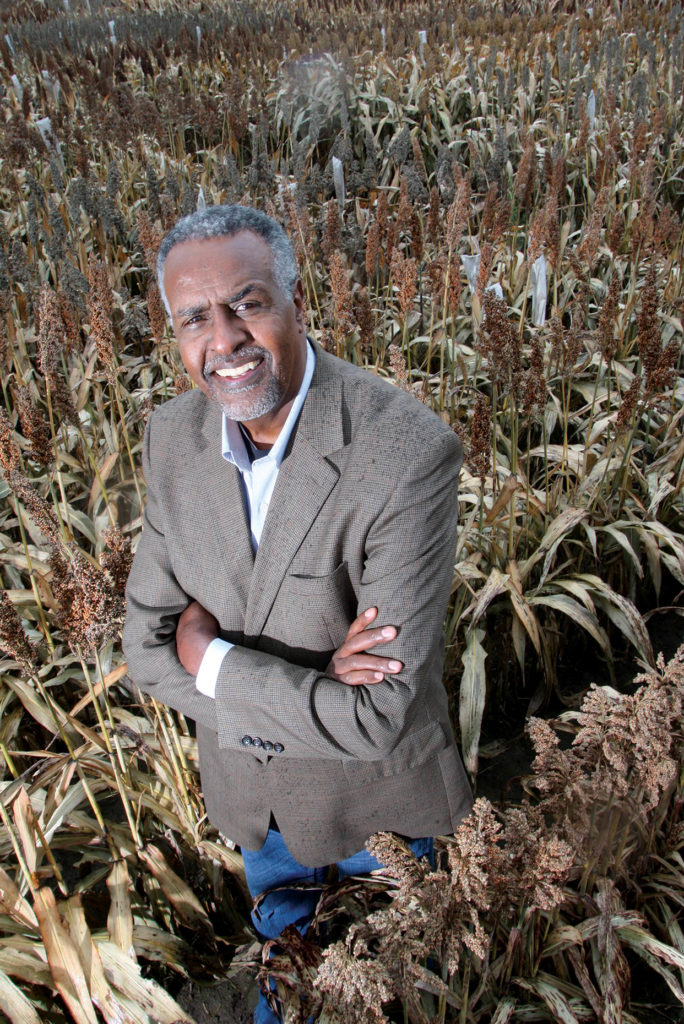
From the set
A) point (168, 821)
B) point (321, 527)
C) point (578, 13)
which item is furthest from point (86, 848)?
point (578, 13)

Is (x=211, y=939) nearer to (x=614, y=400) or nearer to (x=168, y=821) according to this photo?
(x=168, y=821)

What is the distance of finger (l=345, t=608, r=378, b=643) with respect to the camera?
138 cm

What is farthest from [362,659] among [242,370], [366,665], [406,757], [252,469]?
[242,370]

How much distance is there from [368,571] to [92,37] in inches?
425

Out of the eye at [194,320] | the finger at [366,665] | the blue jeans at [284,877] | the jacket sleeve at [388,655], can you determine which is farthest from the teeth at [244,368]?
the blue jeans at [284,877]

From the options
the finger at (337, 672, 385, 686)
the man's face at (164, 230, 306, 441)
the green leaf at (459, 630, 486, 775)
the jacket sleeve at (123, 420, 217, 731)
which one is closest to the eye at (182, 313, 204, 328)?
the man's face at (164, 230, 306, 441)

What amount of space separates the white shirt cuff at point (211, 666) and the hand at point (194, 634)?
16 millimetres

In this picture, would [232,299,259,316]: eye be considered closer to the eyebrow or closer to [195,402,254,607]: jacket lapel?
the eyebrow

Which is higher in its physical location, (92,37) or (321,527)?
(92,37)

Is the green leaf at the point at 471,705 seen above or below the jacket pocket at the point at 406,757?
below

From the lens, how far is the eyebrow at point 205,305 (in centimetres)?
139

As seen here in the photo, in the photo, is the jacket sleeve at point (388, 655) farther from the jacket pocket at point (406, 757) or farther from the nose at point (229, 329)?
the nose at point (229, 329)

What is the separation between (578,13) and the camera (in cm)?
923

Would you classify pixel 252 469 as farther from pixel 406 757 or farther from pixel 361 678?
pixel 406 757
